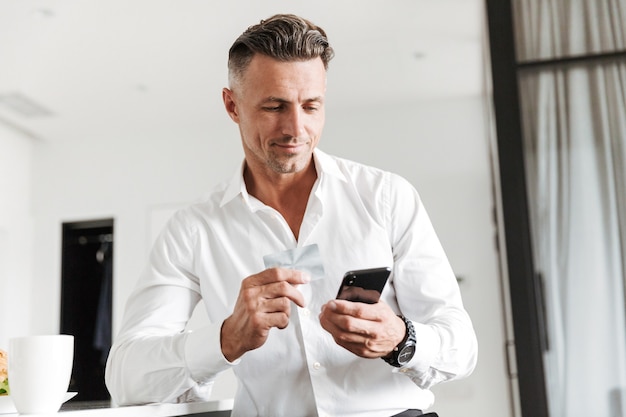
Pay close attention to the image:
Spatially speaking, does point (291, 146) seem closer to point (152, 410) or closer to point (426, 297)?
point (426, 297)

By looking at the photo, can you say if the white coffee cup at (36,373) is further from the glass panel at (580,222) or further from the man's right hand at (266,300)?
the glass panel at (580,222)

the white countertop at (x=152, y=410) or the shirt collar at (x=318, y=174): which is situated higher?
the shirt collar at (x=318, y=174)

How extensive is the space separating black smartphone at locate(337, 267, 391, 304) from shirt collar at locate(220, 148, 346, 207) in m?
0.37

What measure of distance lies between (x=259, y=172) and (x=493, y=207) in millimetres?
3569

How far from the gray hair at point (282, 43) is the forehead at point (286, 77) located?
0.01 m

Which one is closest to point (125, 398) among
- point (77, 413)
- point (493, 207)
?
point (77, 413)

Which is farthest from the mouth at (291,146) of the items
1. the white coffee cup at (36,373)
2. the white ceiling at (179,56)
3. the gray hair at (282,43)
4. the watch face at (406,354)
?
the white ceiling at (179,56)

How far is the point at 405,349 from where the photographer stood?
1.17m

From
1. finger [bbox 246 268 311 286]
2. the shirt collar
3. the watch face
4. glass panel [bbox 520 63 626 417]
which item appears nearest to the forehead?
the shirt collar

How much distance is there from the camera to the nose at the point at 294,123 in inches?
53.9

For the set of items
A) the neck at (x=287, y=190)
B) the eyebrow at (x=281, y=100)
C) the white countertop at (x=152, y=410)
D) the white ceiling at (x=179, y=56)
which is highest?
the white ceiling at (x=179, y=56)

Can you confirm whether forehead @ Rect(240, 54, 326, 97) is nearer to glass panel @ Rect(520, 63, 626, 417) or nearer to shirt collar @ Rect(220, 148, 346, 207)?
shirt collar @ Rect(220, 148, 346, 207)

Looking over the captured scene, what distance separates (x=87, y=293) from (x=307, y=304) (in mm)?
5031

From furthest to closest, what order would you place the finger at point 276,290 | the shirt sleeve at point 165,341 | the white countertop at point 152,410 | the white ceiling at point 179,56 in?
1. the white ceiling at point 179,56
2. the shirt sleeve at point 165,341
3. the finger at point 276,290
4. the white countertop at point 152,410
